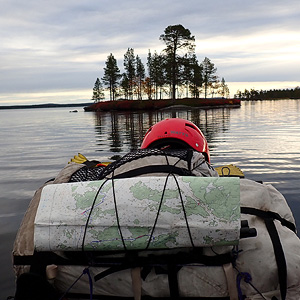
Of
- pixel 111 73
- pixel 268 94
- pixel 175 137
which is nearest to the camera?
pixel 175 137

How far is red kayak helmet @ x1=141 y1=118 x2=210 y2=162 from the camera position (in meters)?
4.72

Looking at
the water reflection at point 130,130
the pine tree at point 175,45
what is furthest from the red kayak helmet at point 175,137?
the pine tree at point 175,45

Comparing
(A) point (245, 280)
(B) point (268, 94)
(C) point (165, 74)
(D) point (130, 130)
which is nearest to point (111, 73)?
(C) point (165, 74)

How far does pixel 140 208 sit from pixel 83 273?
63 cm

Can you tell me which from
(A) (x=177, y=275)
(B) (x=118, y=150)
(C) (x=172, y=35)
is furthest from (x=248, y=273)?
(C) (x=172, y=35)

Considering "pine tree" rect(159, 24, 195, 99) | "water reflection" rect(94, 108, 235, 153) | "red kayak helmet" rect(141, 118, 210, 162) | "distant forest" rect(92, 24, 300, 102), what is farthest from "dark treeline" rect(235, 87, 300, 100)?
"red kayak helmet" rect(141, 118, 210, 162)

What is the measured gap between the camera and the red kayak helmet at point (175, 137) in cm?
472

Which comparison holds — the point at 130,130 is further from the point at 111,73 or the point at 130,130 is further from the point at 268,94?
the point at 268,94

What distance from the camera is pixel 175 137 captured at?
15.4ft

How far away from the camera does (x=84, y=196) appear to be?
7.26ft

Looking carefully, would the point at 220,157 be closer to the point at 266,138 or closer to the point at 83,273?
the point at 266,138

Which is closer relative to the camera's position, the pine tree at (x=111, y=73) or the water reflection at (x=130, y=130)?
the water reflection at (x=130, y=130)

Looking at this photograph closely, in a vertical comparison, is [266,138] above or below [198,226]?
below

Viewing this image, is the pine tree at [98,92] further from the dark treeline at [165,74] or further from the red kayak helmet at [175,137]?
the red kayak helmet at [175,137]
